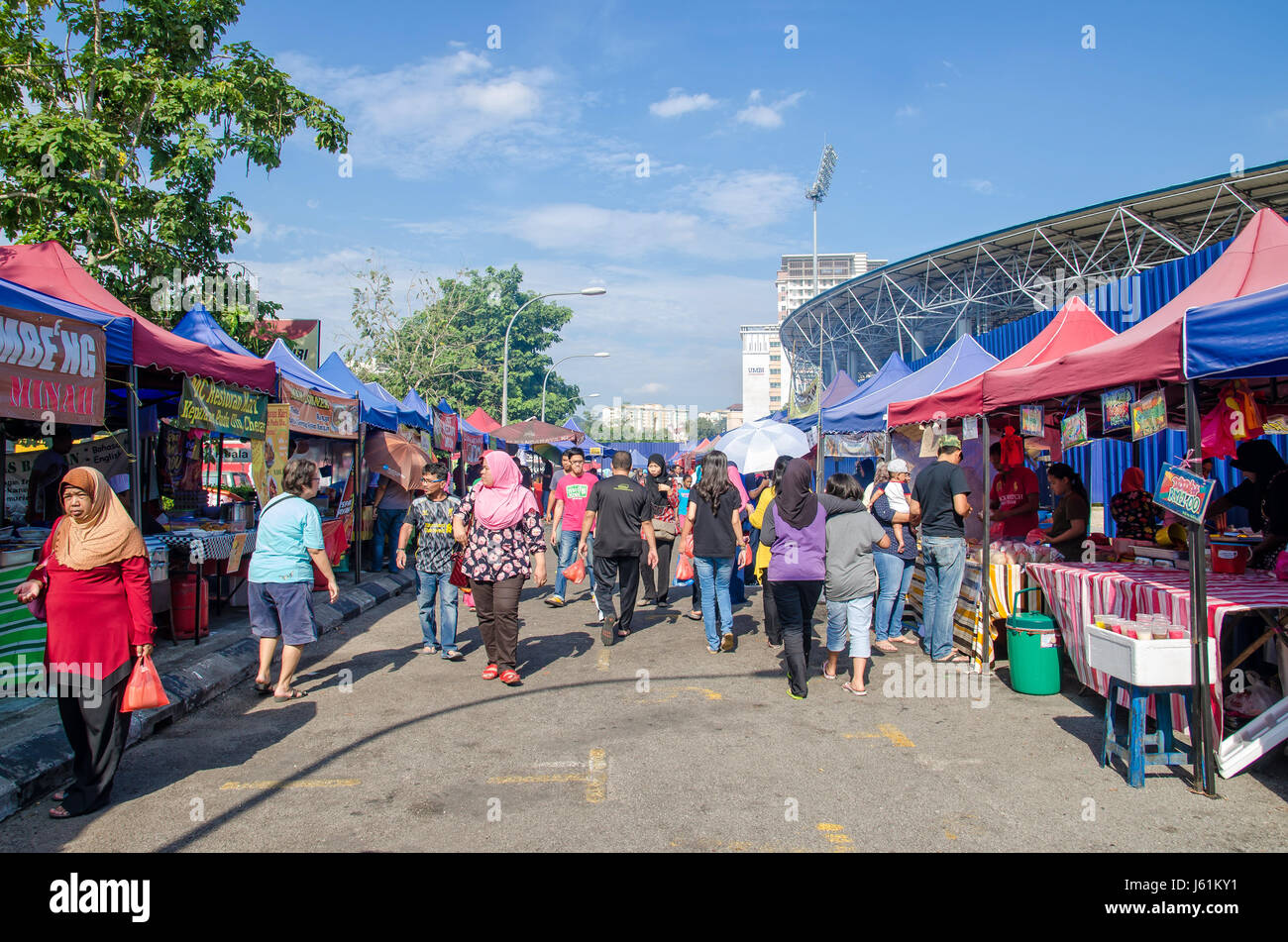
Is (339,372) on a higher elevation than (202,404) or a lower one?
higher

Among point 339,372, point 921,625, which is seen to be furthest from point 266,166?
point 921,625

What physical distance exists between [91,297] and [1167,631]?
9.26 metres

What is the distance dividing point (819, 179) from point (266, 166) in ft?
252

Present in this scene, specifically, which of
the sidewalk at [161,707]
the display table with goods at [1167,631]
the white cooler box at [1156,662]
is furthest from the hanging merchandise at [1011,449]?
the sidewalk at [161,707]

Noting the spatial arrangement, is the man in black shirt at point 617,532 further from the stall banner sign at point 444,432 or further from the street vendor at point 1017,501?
the stall banner sign at point 444,432

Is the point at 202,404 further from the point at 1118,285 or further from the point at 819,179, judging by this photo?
the point at 819,179

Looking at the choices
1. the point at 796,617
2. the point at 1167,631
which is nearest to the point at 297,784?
the point at 796,617

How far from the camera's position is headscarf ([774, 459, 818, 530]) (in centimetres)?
664

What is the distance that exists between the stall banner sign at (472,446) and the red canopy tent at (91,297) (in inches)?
521

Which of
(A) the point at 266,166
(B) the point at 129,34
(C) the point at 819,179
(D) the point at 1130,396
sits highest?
(C) the point at 819,179

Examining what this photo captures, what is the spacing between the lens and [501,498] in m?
7.03

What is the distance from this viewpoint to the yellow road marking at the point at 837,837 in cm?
386
